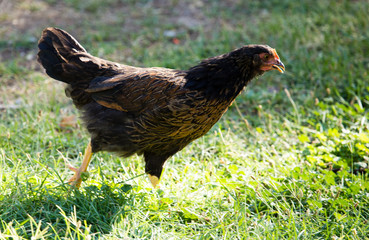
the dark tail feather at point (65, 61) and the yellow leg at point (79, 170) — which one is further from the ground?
the dark tail feather at point (65, 61)

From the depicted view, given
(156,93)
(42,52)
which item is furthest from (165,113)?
(42,52)

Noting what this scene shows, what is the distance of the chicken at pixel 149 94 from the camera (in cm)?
324

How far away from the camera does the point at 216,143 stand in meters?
4.30

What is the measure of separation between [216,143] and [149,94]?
1.25 m

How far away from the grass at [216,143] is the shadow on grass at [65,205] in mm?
11

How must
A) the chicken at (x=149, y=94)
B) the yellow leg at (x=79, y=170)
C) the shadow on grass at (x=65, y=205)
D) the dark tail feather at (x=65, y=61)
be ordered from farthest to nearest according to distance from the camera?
the dark tail feather at (x=65, y=61) < the yellow leg at (x=79, y=170) < the chicken at (x=149, y=94) < the shadow on grass at (x=65, y=205)

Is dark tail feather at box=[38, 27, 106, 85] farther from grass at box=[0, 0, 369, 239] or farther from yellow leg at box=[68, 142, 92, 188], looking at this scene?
grass at box=[0, 0, 369, 239]

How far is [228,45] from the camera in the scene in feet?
20.4

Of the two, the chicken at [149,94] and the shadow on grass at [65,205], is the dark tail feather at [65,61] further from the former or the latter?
the shadow on grass at [65,205]

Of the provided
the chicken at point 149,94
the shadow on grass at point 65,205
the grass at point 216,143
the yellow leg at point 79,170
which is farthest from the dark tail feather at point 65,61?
the shadow on grass at point 65,205

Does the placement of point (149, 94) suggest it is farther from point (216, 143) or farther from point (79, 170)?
point (216, 143)

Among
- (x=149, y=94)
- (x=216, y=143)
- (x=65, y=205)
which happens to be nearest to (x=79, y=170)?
(x=65, y=205)

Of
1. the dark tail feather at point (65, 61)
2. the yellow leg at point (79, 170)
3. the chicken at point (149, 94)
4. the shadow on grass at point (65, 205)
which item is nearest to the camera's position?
the shadow on grass at point (65, 205)

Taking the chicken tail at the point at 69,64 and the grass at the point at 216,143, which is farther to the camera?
the chicken tail at the point at 69,64
